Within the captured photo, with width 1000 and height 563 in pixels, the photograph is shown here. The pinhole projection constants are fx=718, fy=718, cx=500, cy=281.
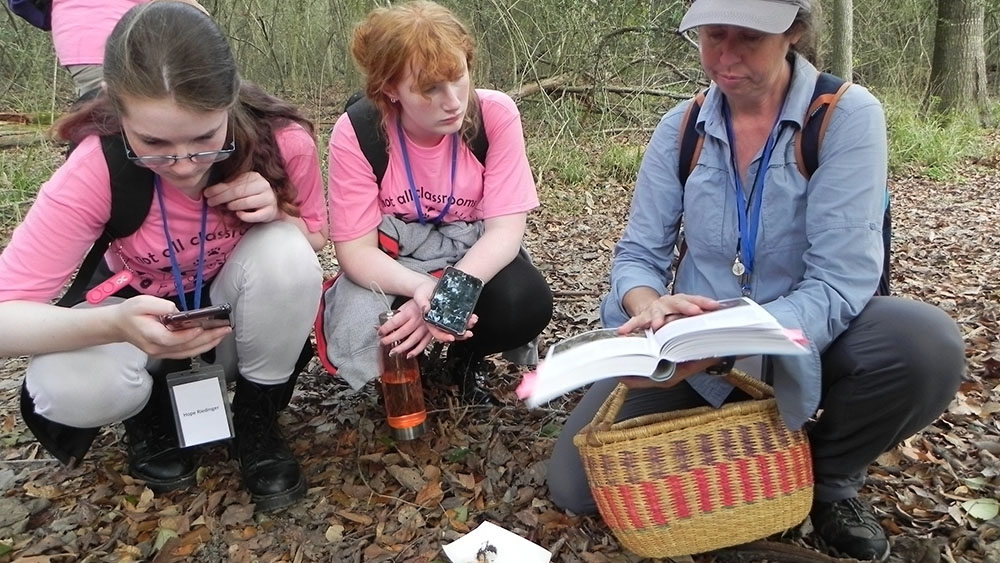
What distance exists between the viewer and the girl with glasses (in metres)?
1.58

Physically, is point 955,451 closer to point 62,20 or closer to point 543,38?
point 62,20

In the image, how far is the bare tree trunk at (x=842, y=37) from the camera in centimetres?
601

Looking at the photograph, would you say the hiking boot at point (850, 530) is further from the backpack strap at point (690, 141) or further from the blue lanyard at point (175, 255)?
the blue lanyard at point (175, 255)

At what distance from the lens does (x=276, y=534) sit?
74.3 inches

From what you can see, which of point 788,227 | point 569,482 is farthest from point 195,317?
point 788,227

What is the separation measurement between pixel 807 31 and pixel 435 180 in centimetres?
108

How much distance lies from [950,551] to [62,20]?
2809 mm

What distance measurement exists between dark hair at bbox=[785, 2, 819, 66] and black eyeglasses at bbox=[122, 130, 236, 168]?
132 centimetres

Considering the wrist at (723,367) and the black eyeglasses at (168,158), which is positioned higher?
the black eyeglasses at (168,158)

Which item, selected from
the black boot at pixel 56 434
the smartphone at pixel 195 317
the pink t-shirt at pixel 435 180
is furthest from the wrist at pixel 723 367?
the black boot at pixel 56 434

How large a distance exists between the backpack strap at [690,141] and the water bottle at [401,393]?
35.1 inches

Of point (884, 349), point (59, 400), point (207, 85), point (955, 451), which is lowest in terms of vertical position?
point (955, 451)

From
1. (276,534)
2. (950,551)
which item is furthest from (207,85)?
(950,551)

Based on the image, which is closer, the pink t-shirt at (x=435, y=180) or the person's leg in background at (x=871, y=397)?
the person's leg in background at (x=871, y=397)
